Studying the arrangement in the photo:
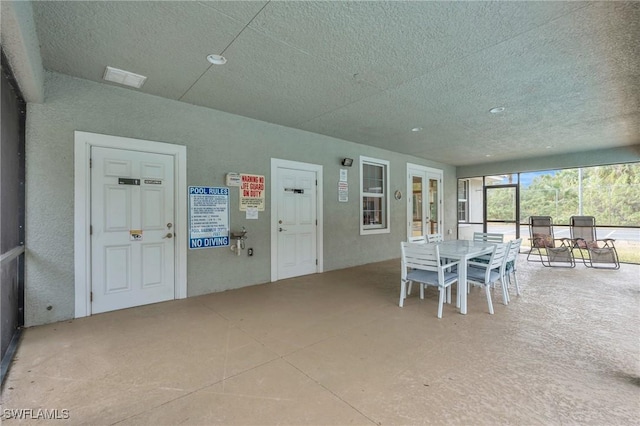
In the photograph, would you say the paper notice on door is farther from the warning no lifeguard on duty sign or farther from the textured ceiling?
the textured ceiling

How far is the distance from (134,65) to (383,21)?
231 centimetres

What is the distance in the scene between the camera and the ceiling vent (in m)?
2.79

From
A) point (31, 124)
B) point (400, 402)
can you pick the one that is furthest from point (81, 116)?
point (400, 402)

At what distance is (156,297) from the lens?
3.46 meters

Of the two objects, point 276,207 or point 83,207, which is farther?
point 276,207

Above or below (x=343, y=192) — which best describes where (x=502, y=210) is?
below

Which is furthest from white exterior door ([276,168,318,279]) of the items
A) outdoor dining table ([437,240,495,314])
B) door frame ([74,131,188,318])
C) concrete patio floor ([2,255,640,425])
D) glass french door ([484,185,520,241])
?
glass french door ([484,185,520,241])

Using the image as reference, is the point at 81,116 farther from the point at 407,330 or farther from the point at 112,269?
the point at 407,330

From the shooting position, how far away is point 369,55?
251 centimetres

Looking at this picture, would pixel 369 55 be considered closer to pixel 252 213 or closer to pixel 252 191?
pixel 252 191

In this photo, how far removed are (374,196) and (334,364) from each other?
14.7ft

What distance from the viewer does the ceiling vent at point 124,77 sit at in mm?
2787

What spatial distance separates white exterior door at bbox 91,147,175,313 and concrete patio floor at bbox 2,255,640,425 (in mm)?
243

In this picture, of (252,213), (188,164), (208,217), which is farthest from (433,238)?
(188,164)
